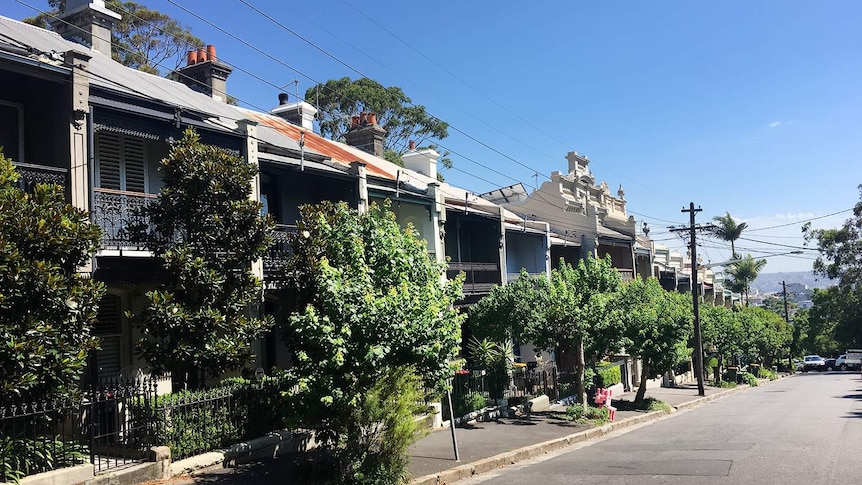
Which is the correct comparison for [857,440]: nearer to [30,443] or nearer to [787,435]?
[787,435]

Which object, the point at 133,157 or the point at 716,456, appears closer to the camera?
Result: the point at 716,456

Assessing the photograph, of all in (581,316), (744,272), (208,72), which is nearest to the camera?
(581,316)

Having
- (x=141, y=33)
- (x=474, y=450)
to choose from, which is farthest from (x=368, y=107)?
(x=474, y=450)

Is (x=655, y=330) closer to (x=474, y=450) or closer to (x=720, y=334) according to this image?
(x=474, y=450)

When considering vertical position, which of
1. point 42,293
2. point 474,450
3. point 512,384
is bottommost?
point 474,450

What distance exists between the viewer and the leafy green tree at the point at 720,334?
37438mm

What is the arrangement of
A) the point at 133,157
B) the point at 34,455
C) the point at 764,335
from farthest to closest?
the point at 764,335 → the point at 133,157 → the point at 34,455

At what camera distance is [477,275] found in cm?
2366

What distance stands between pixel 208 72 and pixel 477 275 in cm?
1122

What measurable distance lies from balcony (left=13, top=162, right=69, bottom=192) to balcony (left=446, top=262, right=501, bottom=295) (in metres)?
12.1

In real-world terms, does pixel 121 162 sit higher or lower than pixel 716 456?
higher

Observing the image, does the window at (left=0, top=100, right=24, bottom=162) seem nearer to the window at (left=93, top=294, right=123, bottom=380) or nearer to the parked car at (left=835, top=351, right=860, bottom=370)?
the window at (left=93, top=294, right=123, bottom=380)

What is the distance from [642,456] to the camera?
1316 centimetres

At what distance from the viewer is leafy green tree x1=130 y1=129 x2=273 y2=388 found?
1055 centimetres
